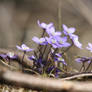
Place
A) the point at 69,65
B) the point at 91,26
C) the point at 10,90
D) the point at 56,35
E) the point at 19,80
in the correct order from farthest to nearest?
the point at 91,26 < the point at 69,65 < the point at 56,35 < the point at 10,90 < the point at 19,80


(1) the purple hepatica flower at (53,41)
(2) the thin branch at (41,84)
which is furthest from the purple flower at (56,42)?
(2) the thin branch at (41,84)

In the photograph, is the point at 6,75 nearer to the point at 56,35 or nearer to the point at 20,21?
the point at 56,35

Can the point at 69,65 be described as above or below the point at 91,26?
below

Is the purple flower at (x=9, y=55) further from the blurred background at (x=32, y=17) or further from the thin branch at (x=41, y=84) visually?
the blurred background at (x=32, y=17)

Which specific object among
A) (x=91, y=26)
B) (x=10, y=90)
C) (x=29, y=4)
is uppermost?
(x=29, y=4)

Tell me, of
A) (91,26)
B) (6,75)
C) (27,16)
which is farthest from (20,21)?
(6,75)

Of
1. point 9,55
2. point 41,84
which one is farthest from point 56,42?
point 41,84

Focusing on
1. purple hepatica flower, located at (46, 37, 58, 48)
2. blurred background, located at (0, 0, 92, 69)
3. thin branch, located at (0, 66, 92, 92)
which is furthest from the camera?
blurred background, located at (0, 0, 92, 69)

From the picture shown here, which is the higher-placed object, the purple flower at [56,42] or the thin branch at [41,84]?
the purple flower at [56,42]

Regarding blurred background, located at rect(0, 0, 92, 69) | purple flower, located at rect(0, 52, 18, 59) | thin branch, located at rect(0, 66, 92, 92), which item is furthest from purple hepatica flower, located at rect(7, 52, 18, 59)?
blurred background, located at rect(0, 0, 92, 69)

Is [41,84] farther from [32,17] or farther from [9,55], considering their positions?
[32,17]

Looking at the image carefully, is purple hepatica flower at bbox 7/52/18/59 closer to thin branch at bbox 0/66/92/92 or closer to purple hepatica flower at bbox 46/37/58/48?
purple hepatica flower at bbox 46/37/58/48
